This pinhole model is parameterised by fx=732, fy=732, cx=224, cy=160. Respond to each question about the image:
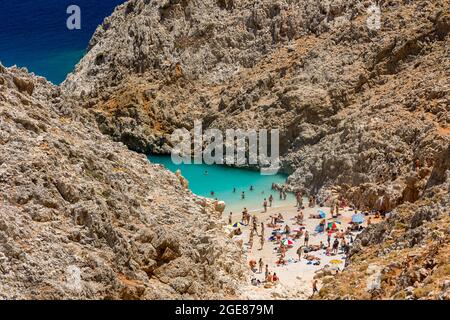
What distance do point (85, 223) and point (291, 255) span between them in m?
14.0

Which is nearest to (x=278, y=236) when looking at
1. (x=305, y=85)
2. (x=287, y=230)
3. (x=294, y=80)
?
(x=287, y=230)

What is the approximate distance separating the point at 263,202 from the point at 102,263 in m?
22.0

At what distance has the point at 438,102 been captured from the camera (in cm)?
3847

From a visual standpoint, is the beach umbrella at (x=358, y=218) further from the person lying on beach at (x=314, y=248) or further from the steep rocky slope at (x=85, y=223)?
the steep rocky slope at (x=85, y=223)

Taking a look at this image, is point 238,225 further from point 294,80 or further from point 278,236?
point 294,80

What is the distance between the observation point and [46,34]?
280 feet

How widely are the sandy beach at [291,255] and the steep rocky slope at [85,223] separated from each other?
184 centimetres

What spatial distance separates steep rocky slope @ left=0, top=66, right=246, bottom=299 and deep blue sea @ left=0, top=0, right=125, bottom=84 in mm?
43685

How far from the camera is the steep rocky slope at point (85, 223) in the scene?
18.0 m

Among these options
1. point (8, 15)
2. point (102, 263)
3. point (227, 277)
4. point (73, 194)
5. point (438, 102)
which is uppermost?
point (8, 15)

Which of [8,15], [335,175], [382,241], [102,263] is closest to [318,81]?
[335,175]

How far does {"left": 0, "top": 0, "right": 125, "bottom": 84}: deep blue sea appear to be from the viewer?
7438 cm
